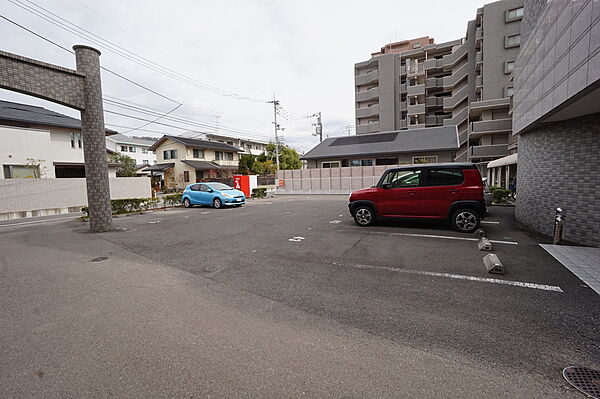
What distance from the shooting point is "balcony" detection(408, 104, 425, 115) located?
34.6m

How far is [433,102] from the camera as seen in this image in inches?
1375

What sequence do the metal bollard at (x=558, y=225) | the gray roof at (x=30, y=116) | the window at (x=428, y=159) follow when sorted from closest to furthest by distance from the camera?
the metal bollard at (x=558, y=225) → the gray roof at (x=30, y=116) → the window at (x=428, y=159)

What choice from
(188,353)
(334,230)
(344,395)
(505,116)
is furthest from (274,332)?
(505,116)

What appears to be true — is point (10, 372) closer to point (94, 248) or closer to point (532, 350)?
point (532, 350)

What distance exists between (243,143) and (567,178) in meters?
50.6

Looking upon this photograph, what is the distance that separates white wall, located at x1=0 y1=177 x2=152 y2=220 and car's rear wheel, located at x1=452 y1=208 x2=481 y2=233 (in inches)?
760

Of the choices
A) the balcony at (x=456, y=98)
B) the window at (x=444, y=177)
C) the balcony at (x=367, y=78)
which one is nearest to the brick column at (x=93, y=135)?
the window at (x=444, y=177)

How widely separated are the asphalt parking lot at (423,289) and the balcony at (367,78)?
36315 mm

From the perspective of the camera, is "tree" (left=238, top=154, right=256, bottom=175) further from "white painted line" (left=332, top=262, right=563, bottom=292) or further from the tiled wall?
"white painted line" (left=332, top=262, right=563, bottom=292)

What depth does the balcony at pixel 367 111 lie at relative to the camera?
38406mm

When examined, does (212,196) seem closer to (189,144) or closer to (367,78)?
(189,144)

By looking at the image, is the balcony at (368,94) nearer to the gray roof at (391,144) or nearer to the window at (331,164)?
the gray roof at (391,144)

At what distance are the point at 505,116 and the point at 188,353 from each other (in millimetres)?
32000

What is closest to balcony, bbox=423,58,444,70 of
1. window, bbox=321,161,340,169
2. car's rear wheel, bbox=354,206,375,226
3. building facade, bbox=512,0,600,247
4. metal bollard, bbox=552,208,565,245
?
window, bbox=321,161,340,169
